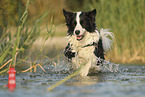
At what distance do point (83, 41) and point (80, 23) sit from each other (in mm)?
515

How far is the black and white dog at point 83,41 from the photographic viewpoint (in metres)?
7.94

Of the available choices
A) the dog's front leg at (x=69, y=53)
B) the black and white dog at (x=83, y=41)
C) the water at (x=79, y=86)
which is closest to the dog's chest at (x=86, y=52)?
the black and white dog at (x=83, y=41)

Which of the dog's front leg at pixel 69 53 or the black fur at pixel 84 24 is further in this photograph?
the dog's front leg at pixel 69 53

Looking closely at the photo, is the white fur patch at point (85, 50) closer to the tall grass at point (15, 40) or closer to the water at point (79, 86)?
the water at point (79, 86)

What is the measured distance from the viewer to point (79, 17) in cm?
796

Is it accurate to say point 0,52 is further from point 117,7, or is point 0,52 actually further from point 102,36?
point 117,7

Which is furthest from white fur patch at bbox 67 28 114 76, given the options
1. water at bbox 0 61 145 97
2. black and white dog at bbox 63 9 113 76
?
water at bbox 0 61 145 97

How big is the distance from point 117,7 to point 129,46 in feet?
4.09

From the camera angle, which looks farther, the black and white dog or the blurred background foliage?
the blurred background foliage

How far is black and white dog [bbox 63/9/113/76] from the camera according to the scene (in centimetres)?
794

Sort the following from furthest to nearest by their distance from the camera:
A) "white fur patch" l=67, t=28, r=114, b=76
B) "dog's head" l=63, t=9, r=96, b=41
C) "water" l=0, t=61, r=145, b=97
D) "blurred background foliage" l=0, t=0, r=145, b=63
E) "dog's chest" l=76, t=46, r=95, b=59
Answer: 1. "blurred background foliage" l=0, t=0, r=145, b=63
2. "dog's chest" l=76, t=46, r=95, b=59
3. "white fur patch" l=67, t=28, r=114, b=76
4. "dog's head" l=63, t=9, r=96, b=41
5. "water" l=0, t=61, r=145, b=97

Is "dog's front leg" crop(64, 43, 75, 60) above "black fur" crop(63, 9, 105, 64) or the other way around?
the other way around

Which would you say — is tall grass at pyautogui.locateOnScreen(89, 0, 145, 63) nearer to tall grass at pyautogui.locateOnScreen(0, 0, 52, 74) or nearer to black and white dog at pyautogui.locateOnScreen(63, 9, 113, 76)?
black and white dog at pyautogui.locateOnScreen(63, 9, 113, 76)

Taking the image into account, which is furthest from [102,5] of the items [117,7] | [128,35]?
[128,35]
